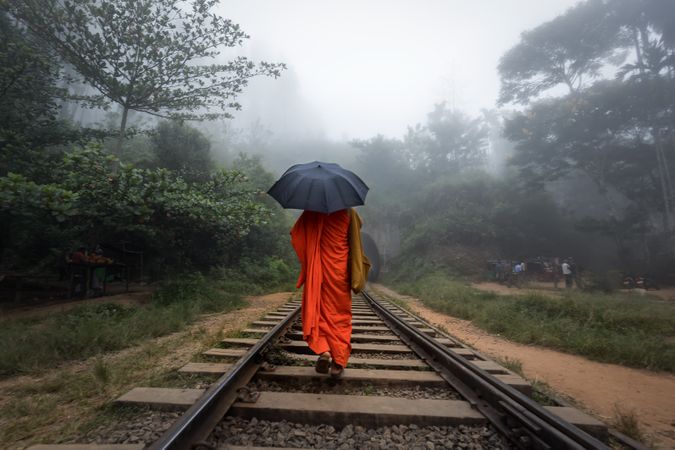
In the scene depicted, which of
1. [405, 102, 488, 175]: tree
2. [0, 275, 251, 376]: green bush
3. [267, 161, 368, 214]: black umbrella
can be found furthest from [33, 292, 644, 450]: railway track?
[405, 102, 488, 175]: tree

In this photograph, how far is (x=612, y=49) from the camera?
19500 millimetres

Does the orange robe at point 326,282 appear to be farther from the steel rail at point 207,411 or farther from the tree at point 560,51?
the tree at point 560,51

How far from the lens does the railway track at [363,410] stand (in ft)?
6.05

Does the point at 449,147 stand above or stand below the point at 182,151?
above

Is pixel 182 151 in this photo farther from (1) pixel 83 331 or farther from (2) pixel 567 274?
(2) pixel 567 274

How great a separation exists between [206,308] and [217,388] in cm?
564

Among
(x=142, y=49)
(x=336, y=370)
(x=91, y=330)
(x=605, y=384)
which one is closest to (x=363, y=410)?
(x=336, y=370)

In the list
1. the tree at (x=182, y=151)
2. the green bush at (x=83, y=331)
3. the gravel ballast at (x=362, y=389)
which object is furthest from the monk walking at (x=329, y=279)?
the tree at (x=182, y=151)

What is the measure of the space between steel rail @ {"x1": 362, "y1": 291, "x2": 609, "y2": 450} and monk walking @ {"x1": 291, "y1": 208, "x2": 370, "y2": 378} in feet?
3.36

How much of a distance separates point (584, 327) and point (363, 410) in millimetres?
5802

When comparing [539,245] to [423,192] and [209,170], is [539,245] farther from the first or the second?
[209,170]

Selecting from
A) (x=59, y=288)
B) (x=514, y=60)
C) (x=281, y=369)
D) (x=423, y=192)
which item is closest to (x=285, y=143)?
(x=423, y=192)

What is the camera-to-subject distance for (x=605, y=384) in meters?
3.59

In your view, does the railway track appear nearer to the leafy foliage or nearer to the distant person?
the leafy foliage
